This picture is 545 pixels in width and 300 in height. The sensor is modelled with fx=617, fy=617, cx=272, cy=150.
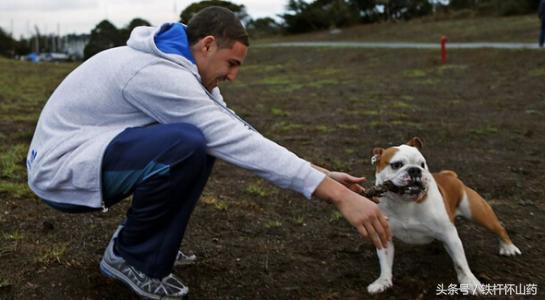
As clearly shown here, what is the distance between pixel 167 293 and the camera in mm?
2809

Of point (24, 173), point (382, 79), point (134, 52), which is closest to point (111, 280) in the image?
point (134, 52)

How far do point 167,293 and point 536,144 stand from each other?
519 cm

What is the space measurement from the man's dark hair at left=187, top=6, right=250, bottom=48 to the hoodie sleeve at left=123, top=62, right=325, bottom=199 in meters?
0.21

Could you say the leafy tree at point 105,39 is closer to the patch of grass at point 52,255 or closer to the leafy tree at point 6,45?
the patch of grass at point 52,255

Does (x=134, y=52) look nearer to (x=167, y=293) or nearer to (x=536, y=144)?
(x=167, y=293)

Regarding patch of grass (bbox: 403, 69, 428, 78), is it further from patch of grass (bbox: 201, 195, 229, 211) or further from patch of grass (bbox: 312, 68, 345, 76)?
patch of grass (bbox: 201, 195, 229, 211)

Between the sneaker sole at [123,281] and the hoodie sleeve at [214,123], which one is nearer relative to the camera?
the hoodie sleeve at [214,123]

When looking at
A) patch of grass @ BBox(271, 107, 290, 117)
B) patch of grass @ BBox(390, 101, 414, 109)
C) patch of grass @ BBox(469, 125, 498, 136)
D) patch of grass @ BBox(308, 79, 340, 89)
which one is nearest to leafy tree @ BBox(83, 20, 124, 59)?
patch of grass @ BBox(308, 79, 340, 89)

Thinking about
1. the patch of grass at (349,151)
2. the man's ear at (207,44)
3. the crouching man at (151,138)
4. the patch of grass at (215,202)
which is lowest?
the patch of grass at (215,202)

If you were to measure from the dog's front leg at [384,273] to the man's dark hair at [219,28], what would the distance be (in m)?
1.31

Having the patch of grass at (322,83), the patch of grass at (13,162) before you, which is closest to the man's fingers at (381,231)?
the patch of grass at (13,162)

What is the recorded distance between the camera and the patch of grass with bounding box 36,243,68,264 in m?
3.30

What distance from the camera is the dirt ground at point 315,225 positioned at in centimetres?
318

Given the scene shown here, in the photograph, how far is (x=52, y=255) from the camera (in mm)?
3344
